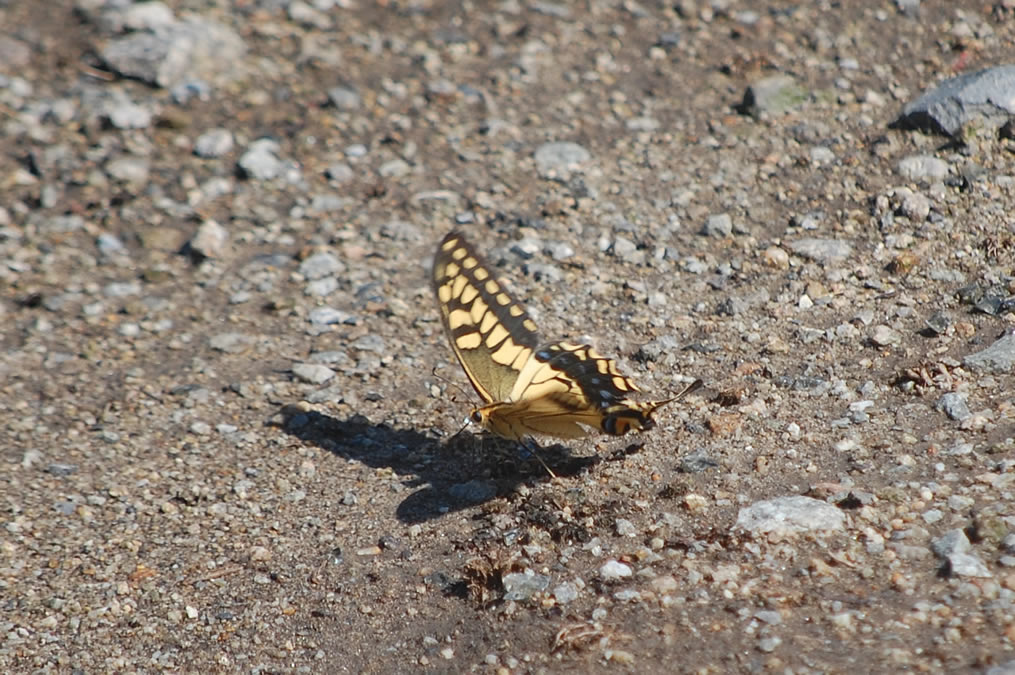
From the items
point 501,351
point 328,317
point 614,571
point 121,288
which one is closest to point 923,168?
point 501,351

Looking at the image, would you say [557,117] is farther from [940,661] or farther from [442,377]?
[940,661]

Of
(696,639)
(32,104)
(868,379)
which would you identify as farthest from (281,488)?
(32,104)

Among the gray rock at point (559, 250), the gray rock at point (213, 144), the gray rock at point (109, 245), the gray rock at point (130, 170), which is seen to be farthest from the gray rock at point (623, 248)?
the gray rock at point (130, 170)

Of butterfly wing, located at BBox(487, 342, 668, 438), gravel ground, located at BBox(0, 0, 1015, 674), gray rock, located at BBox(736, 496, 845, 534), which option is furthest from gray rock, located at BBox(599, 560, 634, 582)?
butterfly wing, located at BBox(487, 342, 668, 438)

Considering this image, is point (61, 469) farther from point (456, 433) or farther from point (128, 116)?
point (128, 116)

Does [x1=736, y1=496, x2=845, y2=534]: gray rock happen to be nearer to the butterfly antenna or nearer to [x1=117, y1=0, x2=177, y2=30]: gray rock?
the butterfly antenna
